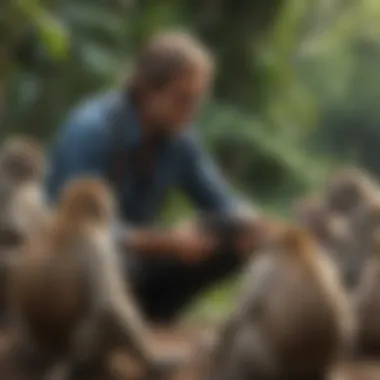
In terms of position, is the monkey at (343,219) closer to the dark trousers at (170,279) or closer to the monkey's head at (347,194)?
the monkey's head at (347,194)

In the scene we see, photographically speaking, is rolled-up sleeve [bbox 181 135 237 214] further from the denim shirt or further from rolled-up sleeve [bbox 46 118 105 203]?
rolled-up sleeve [bbox 46 118 105 203]

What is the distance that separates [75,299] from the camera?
217 centimetres

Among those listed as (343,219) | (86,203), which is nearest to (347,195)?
(343,219)

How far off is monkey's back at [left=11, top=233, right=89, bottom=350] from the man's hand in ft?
1.42

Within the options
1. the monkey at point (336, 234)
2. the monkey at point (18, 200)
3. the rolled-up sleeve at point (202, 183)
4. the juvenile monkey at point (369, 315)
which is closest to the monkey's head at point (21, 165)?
the monkey at point (18, 200)

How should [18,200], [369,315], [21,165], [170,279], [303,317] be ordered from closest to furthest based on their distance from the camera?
[303,317] < [369,315] < [170,279] < [18,200] < [21,165]

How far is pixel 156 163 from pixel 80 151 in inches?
8.9

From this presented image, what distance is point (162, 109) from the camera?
2.44 m

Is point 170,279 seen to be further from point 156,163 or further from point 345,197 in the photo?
point 345,197

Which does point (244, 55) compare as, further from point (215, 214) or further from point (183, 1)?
point (215, 214)

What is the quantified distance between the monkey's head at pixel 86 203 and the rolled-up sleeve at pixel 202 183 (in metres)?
0.42

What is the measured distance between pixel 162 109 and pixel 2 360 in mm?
665

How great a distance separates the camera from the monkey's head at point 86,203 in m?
2.27

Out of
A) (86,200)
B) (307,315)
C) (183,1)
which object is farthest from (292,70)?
(307,315)
